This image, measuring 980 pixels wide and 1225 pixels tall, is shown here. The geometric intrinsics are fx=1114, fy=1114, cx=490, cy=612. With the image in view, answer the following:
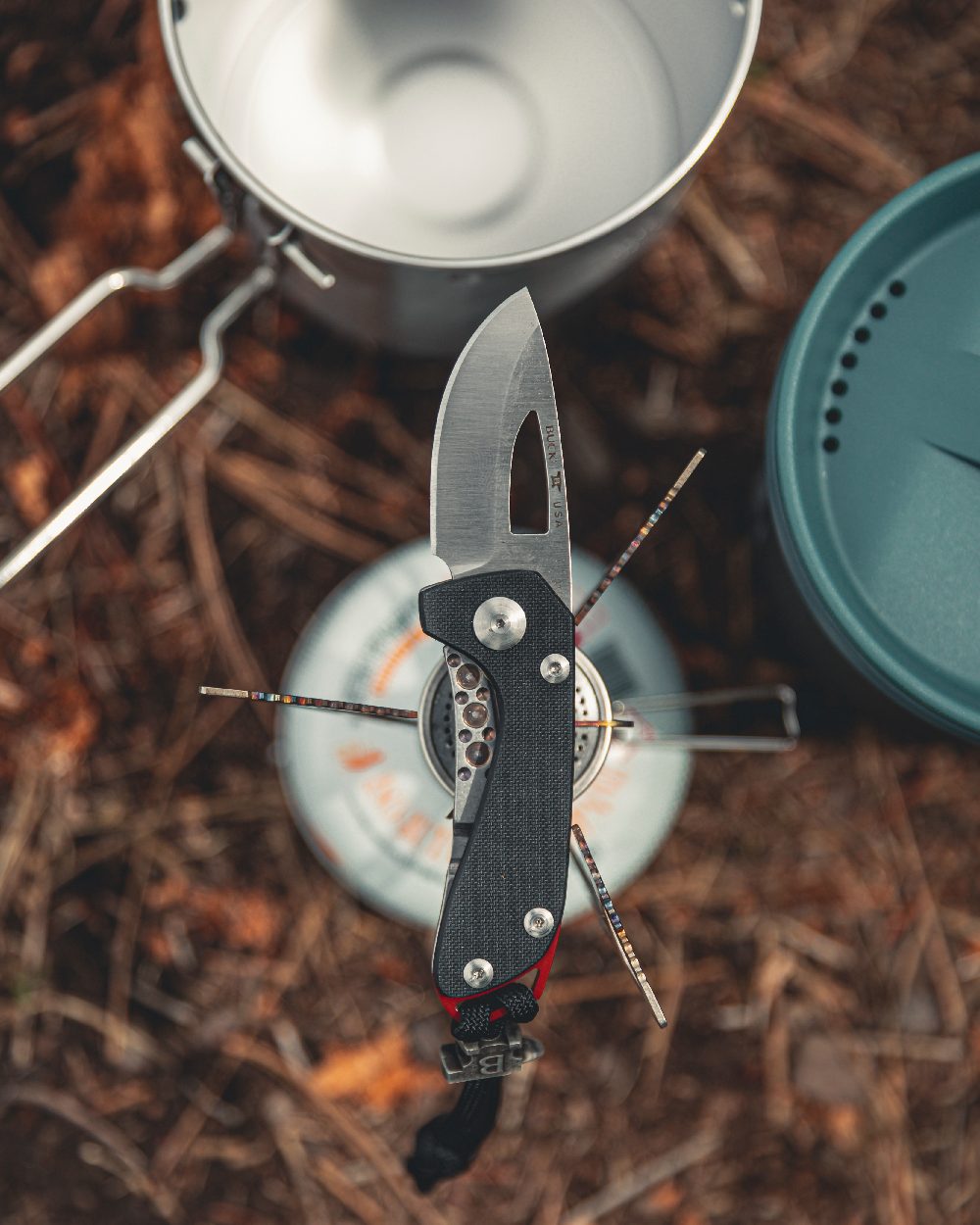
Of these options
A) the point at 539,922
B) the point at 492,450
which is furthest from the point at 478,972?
the point at 492,450

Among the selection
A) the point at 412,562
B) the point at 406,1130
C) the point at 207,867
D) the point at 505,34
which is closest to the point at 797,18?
the point at 505,34

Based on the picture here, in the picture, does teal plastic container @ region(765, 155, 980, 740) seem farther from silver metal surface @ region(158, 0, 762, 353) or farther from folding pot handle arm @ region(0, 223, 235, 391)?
folding pot handle arm @ region(0, 223, 235, 391)

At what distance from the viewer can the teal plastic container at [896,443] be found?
69 centimetres

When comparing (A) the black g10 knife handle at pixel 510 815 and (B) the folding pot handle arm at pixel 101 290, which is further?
(B) the folding pot handle arm at pixel 101 290

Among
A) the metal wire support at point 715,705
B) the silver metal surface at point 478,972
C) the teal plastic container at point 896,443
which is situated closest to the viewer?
the silver metal surface at point 478,972

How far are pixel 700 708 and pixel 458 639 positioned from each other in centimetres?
39

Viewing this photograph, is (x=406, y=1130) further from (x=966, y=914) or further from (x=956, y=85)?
(x=956, y=85)

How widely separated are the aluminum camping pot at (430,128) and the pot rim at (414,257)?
3.5 inches

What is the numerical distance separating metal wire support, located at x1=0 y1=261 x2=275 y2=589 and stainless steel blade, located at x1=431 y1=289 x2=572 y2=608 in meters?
0.28

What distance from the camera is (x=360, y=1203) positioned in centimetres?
89

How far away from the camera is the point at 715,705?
904mm

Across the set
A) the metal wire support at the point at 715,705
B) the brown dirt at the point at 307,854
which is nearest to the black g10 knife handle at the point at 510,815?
the metal wire support at the point at 715,705

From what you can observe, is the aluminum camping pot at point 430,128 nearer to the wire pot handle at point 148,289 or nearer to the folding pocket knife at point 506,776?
the wire pot handle at point 148,289

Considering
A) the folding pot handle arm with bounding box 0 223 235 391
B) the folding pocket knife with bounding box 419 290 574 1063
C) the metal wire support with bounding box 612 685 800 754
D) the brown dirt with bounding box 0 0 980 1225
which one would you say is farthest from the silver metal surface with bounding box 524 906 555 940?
the folding pot handle arm with bounding box 0 223 235 391
